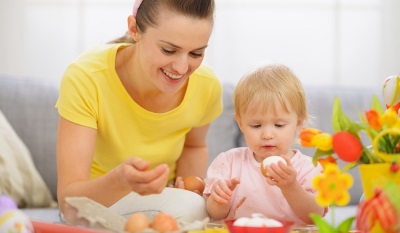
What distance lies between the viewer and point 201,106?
6.99ft

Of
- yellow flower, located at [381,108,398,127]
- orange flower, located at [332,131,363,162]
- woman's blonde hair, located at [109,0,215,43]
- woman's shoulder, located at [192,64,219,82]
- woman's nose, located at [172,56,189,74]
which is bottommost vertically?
woman's shoulder, located at [192,64,219,82]

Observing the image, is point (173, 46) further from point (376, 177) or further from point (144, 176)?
point (376, 177)

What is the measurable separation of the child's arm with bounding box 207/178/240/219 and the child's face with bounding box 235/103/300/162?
0.51 feet

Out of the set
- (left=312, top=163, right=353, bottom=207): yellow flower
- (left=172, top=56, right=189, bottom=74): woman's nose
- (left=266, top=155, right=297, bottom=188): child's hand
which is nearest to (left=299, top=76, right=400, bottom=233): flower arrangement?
(left=312, top=163, right=353, bottom=207): yellow flower

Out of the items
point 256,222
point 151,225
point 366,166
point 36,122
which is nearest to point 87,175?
point 151,225

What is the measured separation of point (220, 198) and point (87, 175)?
384 mm

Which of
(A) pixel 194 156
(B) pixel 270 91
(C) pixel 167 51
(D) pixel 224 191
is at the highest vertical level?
(C) pixel 167 51

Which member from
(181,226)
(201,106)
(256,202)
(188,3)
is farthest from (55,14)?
(181,226)

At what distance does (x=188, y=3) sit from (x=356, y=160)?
721 mm

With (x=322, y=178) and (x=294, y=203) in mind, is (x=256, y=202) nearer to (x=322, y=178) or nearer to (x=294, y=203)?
(x=294, y=203)

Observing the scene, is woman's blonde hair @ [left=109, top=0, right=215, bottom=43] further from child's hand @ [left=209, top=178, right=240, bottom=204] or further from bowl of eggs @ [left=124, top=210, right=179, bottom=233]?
bowl of eggs @ [left=124, top=210, right=179, bottom=233]

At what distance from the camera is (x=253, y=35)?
3479mm

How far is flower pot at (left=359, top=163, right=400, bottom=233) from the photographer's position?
1220 millimetres

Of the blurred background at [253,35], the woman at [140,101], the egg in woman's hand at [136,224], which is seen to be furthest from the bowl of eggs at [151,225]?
the blurred background at [253,35]
